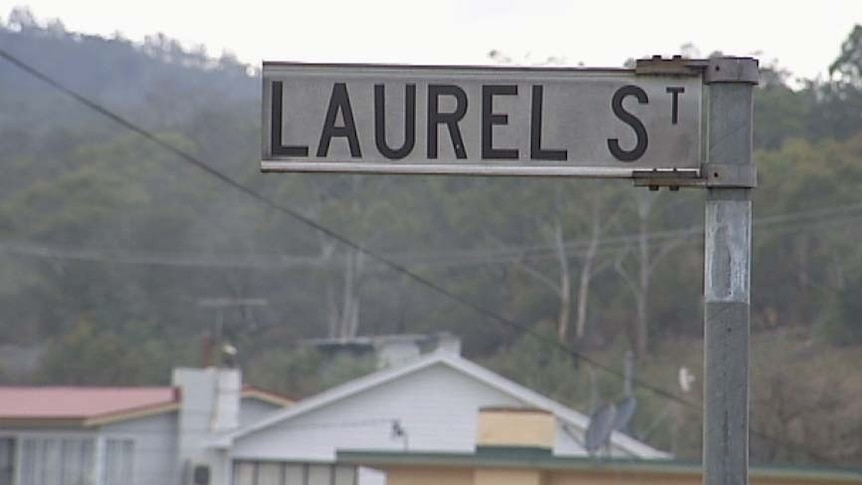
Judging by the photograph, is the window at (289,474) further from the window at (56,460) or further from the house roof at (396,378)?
the window at (56,460)

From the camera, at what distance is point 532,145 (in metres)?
6.13

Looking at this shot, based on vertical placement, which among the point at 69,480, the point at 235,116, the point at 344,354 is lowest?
the point at 69,480

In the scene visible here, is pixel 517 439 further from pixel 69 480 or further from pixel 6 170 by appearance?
pixel 6 170

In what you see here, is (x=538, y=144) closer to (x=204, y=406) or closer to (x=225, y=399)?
(x=225, y=399)

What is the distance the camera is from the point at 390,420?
37.7 m

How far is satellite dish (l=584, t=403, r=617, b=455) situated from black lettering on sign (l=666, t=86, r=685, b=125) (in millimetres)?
14594

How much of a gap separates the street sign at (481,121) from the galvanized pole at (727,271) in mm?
85

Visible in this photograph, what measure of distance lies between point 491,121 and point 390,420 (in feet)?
104

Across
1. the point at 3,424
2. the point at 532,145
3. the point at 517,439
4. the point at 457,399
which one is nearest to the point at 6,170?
the point at 3,424

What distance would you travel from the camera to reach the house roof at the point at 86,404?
128 feet

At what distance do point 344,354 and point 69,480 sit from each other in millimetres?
17018

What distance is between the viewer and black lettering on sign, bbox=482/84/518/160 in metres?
6.13

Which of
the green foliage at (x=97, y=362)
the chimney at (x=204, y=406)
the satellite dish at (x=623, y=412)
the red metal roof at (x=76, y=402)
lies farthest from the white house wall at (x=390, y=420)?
the green foliage at (x=97, y=362)

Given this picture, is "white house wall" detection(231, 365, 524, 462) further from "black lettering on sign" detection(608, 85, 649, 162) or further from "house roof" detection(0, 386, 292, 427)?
"black lettering on sign" detection(608, 85, 649, 162)
